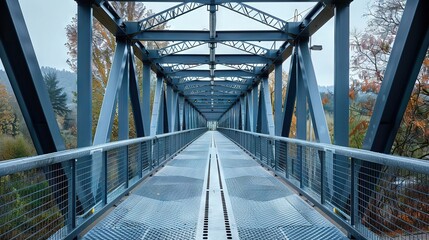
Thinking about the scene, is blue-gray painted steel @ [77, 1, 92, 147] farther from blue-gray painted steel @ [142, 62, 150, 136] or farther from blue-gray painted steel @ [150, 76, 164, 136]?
blue-gray painted steel @ [150, 76, 164, 136]

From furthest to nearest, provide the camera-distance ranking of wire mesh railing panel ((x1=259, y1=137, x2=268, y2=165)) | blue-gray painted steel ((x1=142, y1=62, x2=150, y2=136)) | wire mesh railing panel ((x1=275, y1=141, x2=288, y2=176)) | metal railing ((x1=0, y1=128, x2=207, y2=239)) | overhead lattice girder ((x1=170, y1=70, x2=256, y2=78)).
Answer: overhead lattice girder ((x1=170, y1=70, x2=256, y2=78)) → blue-gray painted steel ((x1=142, y1=62, x2=150, y2=136)) → wire mesh railing panel ((x1=259, y1=137, x2=268, y2=165)) → wire mesh railing panel ((x1=275, y1=141, x2=288, y2=176)) → metal railing ((x1=0, y1=128, x2=207, y2=239))

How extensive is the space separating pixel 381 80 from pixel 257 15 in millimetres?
5946

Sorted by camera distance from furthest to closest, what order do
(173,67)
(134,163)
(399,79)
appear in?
(173,67) < (134,163) < (399,79)

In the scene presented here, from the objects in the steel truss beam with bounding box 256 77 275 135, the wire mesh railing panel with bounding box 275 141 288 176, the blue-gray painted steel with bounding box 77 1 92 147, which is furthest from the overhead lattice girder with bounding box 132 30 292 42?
the steel truss beam with bounding box 256 77 275 135

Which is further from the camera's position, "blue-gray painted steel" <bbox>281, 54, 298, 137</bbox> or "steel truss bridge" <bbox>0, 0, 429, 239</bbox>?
"blue-gray painted steel" <bbox>281, 54, 298, 137</bbox>

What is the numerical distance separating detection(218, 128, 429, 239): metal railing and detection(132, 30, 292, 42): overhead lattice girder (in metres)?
3.59

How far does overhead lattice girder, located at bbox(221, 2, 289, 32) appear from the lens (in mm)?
7922

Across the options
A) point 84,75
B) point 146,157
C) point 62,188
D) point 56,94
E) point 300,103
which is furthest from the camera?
point 56,94

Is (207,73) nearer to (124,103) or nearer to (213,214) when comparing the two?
(124,103)

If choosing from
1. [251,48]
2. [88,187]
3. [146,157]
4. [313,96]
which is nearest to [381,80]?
[251,48]

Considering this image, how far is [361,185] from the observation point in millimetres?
3350

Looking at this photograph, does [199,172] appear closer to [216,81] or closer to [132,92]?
[132,92]

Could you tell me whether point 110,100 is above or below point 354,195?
above

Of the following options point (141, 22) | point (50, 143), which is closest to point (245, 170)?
point (141, 22)
